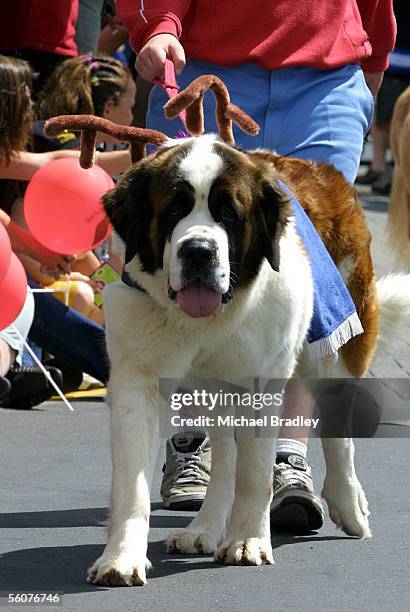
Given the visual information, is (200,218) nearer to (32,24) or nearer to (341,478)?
(341,478)

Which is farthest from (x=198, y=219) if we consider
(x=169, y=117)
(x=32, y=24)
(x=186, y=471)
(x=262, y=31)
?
(x=32, y=24)

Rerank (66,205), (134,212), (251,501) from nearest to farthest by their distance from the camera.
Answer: (134,212)
(251,501)
(66,205)

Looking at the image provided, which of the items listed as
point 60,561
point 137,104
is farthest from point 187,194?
point 137,104

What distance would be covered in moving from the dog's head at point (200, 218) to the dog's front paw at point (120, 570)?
657 millimetres

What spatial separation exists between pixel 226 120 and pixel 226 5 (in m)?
0.75

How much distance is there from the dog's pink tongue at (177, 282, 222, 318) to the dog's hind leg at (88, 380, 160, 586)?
25 cm

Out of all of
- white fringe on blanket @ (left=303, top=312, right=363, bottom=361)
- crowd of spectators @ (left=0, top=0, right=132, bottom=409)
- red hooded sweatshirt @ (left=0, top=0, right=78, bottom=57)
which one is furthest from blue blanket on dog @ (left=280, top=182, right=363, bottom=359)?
red hooded sweatshirt @ (left=0, top=0, right=78, bottom=57)

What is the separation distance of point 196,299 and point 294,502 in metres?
1.03

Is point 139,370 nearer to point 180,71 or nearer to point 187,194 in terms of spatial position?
point 187,194

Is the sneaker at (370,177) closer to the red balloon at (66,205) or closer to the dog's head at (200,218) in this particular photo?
the red balloon at (66,205)

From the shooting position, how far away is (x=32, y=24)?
8625mm

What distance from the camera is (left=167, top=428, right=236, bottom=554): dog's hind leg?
4.21 metres

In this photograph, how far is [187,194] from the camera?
12.2 feet

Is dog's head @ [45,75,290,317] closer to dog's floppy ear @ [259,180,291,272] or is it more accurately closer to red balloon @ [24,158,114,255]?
dog's floppy ear @ [259,180,291,272]
